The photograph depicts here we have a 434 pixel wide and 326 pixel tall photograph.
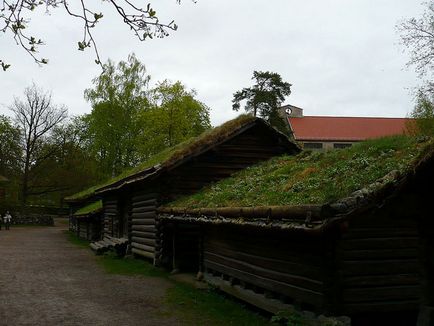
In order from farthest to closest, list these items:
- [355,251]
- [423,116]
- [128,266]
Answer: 1. [423,116]
2. [128,266]
3. [355,251]

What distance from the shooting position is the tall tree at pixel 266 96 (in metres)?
51.9

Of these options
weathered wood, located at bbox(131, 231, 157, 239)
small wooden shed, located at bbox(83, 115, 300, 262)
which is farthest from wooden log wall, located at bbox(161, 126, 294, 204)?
weathered wood, located at bbox(131, 231, 157, 239)

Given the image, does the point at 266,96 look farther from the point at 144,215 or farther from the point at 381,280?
the point at 381,280

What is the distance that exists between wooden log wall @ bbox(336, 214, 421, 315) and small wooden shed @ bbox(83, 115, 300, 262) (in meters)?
8.62

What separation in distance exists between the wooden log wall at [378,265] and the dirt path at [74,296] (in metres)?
3.37

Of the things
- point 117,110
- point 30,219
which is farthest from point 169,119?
point 30,219

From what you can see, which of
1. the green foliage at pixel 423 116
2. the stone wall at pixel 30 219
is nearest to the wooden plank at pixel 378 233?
the green foliage at pixel 423 116

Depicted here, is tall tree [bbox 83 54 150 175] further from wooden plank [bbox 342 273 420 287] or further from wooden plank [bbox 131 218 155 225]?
wooden plank [bbox 342 273 420 287]

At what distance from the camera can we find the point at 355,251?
25.5 ft

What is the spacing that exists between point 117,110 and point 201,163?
32.1 m

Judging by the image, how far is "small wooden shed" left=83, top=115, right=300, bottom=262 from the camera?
53.1 feet

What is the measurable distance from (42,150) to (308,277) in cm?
4876

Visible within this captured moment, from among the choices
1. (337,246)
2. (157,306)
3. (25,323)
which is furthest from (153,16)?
(157,306)

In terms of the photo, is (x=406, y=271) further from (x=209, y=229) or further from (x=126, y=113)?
(x=126, y=113)
